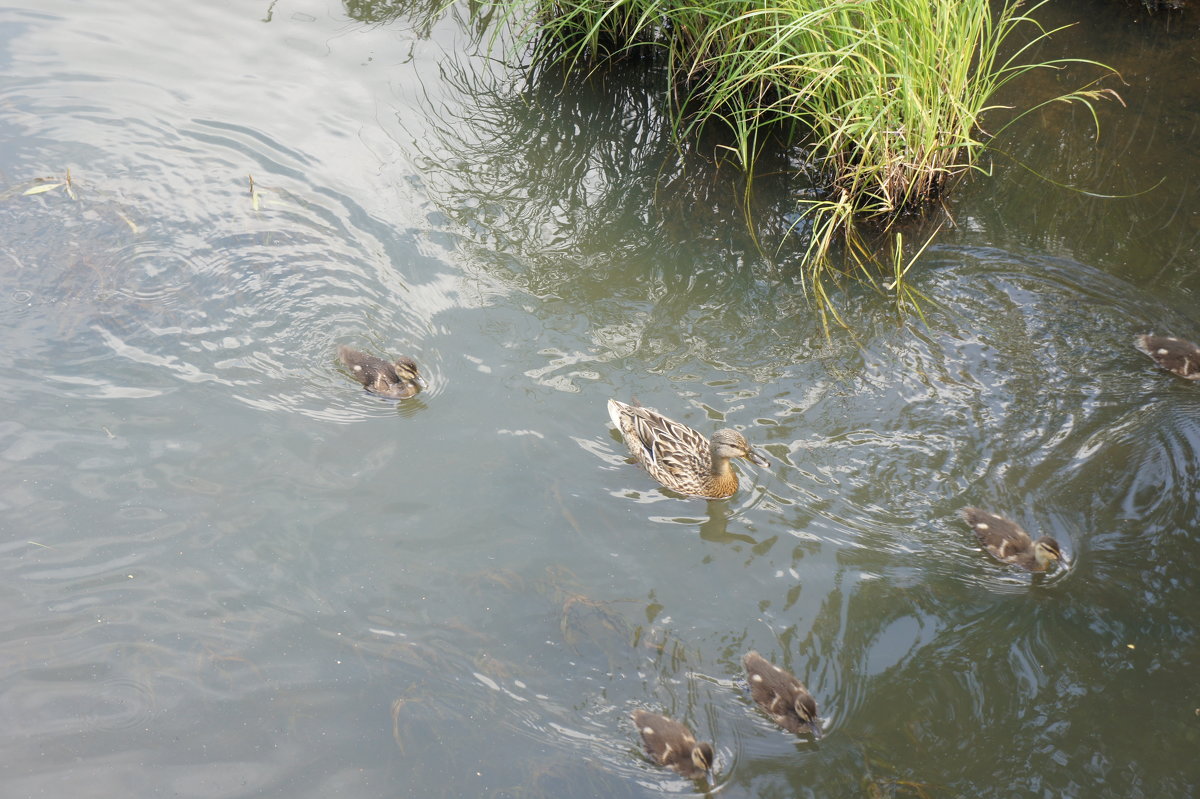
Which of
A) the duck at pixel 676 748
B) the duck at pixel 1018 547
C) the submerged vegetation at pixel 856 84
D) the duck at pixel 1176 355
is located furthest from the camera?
the submerged vegetation at pixel 856 84

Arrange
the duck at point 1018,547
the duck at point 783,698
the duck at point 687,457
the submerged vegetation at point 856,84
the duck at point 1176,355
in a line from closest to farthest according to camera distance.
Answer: the duck at point 783,698, the duck at point 1018,547, the duck at point 687,457, the duck at point 1176,355, the submerged vegetation at point 856,84

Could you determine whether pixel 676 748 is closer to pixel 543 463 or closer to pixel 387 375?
pixel 543 463

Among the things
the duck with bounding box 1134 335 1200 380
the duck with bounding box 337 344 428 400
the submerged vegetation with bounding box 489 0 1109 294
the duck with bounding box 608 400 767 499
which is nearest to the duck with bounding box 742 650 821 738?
the duck with bounding box 608 400 767 499

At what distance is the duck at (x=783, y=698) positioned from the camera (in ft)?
12.3

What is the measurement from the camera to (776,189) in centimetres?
689

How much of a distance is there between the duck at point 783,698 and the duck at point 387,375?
246cm

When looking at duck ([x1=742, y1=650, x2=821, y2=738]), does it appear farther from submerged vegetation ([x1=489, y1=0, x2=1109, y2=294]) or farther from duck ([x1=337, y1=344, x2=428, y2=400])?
submerged vegetation ([x1=489, y1=0, x2=1109, y2=294])

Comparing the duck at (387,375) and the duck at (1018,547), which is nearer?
the duck at (1018,547)


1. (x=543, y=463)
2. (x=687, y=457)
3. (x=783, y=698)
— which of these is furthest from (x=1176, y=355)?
(x=543, y=463)

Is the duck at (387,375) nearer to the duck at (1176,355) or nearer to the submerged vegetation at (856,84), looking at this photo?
the submerged vegetation at (856,84)

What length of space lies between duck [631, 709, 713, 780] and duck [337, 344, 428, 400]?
236cm

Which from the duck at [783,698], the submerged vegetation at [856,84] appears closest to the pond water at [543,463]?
the duck at [783,698]

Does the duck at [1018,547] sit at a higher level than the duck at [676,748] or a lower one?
higher

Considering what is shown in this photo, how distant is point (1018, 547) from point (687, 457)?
5.34ft
